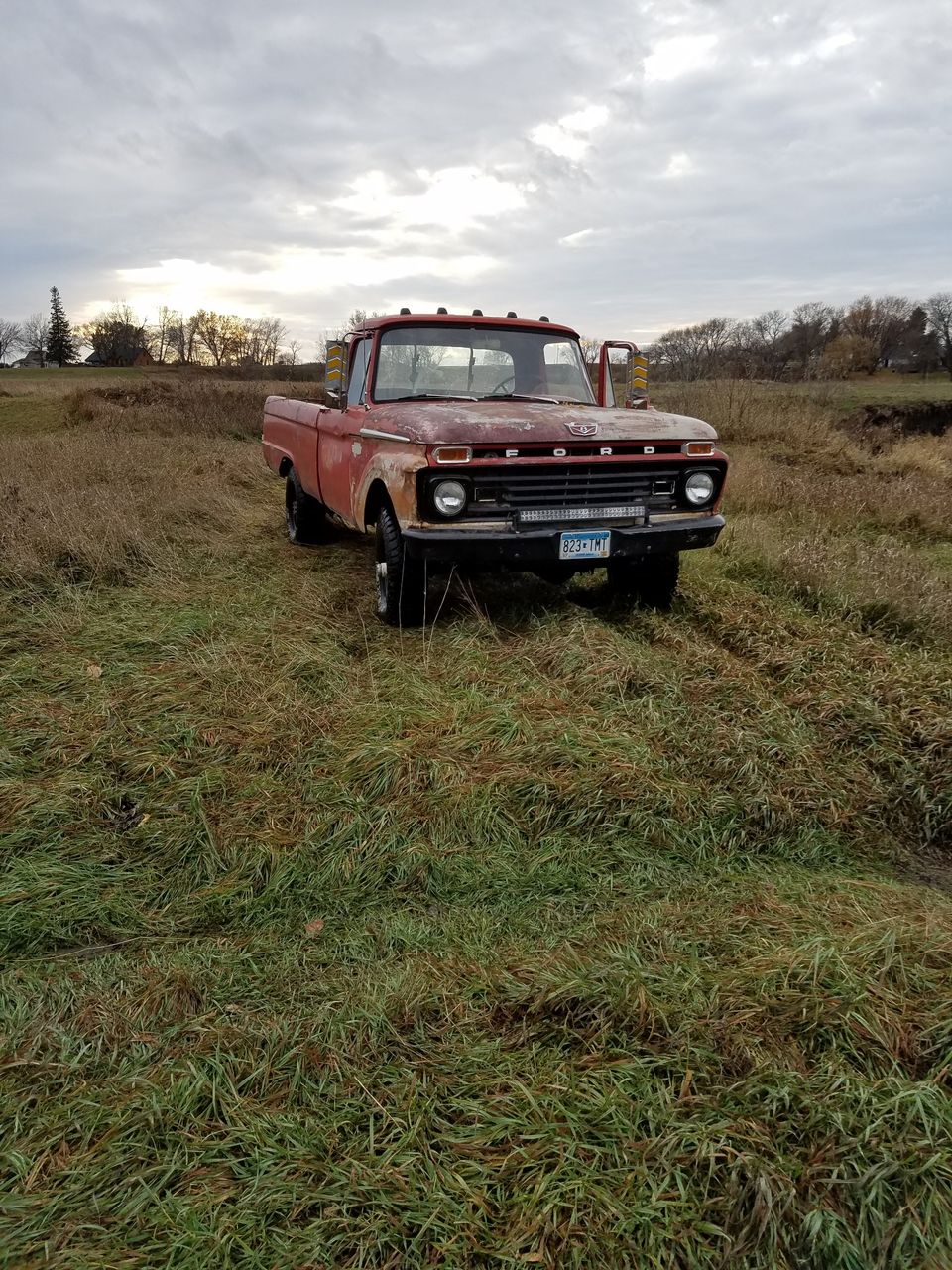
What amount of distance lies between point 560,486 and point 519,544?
1.40ft

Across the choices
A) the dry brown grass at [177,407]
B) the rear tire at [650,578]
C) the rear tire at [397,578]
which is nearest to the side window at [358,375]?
the rear tire at [397,578]

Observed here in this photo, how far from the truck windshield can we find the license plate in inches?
57.8

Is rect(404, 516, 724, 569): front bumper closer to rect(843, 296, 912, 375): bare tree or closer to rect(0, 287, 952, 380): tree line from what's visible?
rect(0, 287, 952, 380): tree line

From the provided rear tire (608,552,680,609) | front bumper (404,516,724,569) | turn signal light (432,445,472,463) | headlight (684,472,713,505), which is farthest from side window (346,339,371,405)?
headlight (684,472,713,505)

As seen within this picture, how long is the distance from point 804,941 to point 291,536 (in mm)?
6166

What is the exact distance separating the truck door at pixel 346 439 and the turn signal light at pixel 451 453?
114 cm

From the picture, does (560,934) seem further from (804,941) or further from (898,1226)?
(898,1226)

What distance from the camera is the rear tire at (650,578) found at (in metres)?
5.20

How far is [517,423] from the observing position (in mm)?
4324

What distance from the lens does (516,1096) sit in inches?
74.8

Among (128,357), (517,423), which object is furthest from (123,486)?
(128,357)

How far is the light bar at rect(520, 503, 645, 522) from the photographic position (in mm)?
4410

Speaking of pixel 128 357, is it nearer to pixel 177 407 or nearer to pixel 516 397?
pixel 177 407

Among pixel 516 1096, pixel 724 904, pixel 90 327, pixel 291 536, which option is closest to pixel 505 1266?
pixel 516 1096
